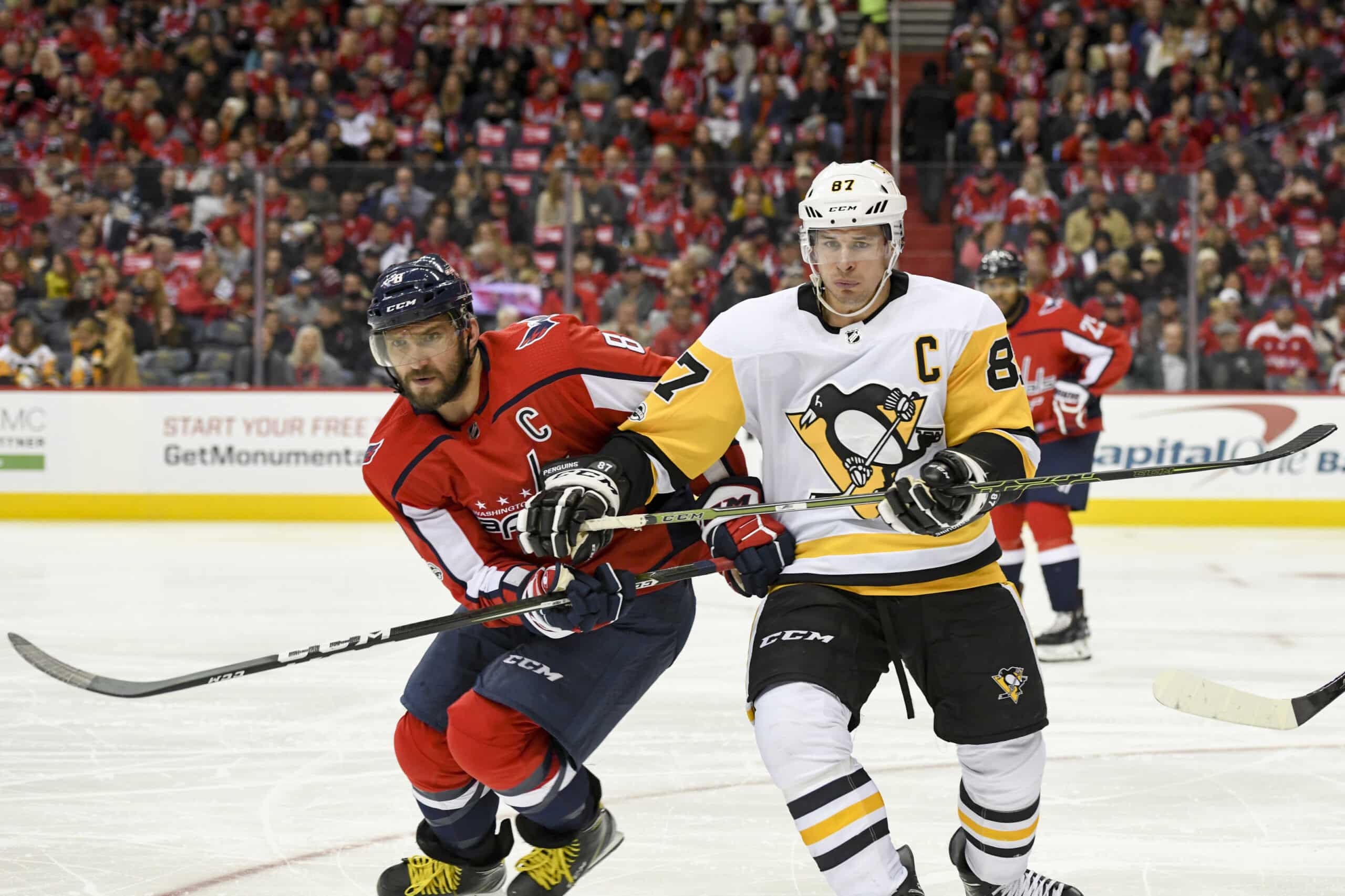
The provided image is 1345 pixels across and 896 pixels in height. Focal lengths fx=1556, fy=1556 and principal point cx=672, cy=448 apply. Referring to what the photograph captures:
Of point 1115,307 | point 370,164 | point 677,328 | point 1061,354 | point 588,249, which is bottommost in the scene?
point 677,328

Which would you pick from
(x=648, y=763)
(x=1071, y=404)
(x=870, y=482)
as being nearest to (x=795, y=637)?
(x=870, y=482)

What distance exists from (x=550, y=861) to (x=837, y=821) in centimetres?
73

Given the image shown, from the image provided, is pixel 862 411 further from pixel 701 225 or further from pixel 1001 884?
pixel 701 225

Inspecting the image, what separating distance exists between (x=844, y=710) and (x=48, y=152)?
952 centimetres

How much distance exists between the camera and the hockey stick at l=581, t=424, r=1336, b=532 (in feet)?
8.02

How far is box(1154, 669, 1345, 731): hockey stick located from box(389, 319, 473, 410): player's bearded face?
4.42 ft

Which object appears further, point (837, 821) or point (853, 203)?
point (853, 203)

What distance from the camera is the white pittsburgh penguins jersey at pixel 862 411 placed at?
2.54 meters

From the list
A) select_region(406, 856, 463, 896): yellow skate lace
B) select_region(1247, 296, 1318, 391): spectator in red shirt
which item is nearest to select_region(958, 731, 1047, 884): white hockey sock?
select_region(406, 856, 463, 896): yellow skate lace

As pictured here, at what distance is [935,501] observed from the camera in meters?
2.37

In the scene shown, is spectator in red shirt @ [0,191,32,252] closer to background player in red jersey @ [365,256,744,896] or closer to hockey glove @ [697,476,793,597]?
background player in red jersey @ [365,256,744,896]

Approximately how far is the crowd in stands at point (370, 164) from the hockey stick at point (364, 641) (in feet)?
20.1

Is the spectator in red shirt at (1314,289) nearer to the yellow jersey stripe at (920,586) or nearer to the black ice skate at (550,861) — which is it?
the yellow jersey stripe at (920,586)

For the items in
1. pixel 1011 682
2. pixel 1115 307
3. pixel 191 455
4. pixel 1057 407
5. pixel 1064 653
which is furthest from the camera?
pixel 191 455
